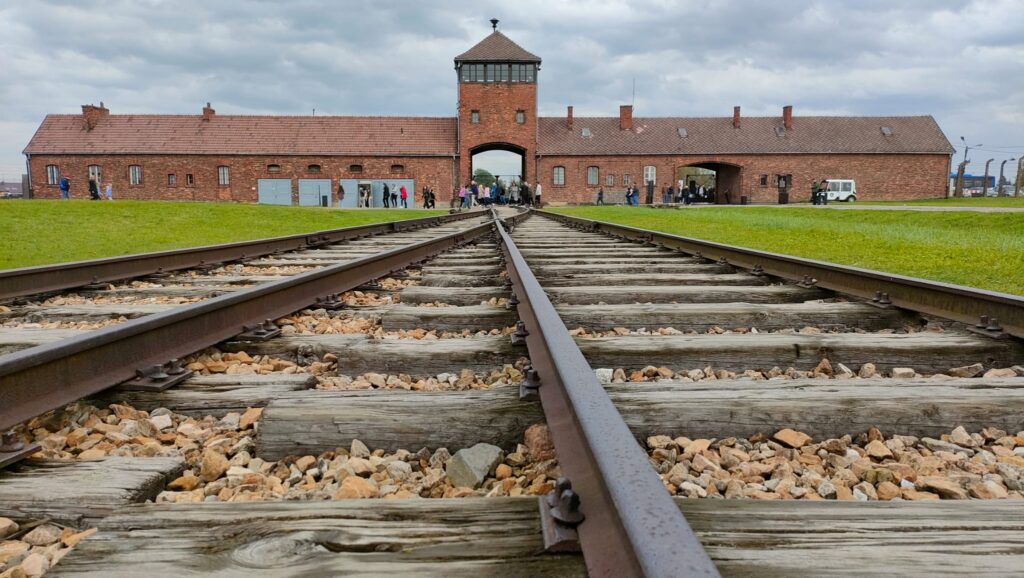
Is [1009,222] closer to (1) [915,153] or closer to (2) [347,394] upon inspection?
(2) [347,394]

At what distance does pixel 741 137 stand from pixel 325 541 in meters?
52.4

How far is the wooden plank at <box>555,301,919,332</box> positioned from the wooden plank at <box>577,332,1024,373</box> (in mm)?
619

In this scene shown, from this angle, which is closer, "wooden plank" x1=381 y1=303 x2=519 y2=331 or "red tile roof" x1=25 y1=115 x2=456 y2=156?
"wooden plank" x1=381 y1=303 x2=519 y2=331

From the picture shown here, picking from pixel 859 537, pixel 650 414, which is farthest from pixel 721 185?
pixel 859 537

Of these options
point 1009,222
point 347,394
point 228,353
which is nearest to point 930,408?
point 347,394

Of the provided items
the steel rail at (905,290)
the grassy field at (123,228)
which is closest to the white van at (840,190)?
the grassy field at (123,228)

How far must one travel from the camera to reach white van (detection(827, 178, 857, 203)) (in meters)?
47.4

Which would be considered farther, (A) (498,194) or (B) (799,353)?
(A) (498,194)

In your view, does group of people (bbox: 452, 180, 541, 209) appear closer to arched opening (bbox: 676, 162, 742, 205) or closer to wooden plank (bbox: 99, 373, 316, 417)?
arched opening (bbox: 676, 162, 742, 205)

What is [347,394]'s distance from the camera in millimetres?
1964

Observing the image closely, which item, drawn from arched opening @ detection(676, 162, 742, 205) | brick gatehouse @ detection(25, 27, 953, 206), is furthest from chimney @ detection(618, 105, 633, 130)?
arched opening @ detection(676, 162, 742, 205)

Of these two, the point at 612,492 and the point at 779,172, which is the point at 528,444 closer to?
the point at 612,492

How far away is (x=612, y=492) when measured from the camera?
1.02 m

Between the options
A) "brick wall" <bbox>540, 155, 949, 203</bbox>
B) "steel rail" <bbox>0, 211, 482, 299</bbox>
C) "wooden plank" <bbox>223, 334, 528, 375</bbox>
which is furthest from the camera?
"brick wall" <bbox>540, 155, 949, 203</bbox>
